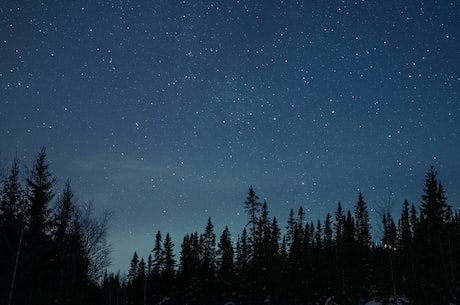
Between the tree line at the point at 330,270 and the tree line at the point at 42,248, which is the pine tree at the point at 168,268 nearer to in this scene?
the tree line at the point at 330,270

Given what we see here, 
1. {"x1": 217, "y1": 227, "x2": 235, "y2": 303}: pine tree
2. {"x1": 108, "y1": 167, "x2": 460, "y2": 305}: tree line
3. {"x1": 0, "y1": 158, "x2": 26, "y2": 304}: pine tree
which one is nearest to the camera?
{"x1": 0, "y1": 158, "x2": 26, "y2": 304}: pine tree

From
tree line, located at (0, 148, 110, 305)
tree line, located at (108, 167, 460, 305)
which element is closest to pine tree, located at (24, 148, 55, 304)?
tree line, located at (0, 148, 110, 305)

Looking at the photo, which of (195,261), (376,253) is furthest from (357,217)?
(195,261)

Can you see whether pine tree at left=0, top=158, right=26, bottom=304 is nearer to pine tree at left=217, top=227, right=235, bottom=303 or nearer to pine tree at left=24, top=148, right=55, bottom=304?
pine tree at left=24, top=148, right=55, bottom=304

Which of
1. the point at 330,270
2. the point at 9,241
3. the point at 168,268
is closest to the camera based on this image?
the point at 9,241

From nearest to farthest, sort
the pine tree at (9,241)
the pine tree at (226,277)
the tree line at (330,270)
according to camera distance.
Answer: the pine tree at (9,241)
the tree line at (330,270)
the pine tree at (226,277)

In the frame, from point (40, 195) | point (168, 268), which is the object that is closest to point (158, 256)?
point (168, 268)

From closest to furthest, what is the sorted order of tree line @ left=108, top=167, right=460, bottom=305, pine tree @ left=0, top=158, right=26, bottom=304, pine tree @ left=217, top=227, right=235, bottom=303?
pine tree @ left=0, top=158, right=26, bottom=304 → tree line @ left=108, top=167, right=460, bottom=305 → pine tree @ left=217, top=227, right=235, bottom=303

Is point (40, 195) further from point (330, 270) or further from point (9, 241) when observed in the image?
point (330, 270)

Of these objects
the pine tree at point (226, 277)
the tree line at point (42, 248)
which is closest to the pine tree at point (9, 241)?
the tree line at point (42, 248)

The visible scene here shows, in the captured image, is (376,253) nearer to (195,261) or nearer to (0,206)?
(195,261)

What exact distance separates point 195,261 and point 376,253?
40232 millimetres

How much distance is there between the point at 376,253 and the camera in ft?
224

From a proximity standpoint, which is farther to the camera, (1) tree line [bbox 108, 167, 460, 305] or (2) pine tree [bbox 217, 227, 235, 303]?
(2) pine tree [bbox 217, 227, 235, 303]
